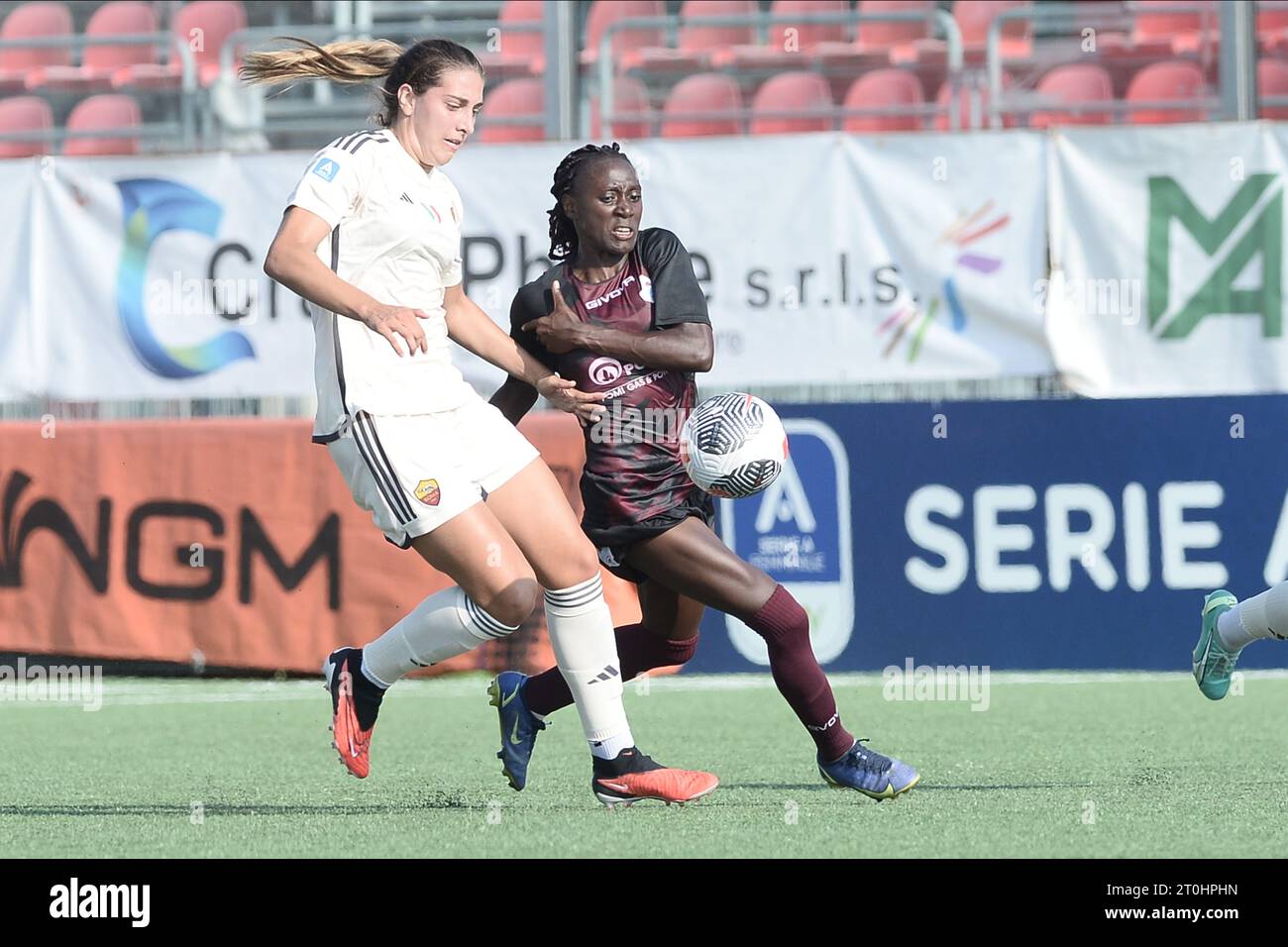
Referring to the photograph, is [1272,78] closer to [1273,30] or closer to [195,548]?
[1273,30]

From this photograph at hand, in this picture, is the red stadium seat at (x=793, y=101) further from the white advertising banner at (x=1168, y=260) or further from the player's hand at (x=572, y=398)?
the player's hand at (x=572, y=398)

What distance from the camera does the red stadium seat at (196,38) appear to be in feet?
39.8

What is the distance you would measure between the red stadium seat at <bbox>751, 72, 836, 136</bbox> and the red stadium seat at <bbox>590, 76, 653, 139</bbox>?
2.17ft

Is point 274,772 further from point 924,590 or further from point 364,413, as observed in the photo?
point 924,590

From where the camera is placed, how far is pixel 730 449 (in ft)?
18.1

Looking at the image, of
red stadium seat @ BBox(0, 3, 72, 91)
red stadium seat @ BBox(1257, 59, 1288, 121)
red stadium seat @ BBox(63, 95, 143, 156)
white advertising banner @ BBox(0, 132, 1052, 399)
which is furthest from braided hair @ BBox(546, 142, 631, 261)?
red stadium seat @ BBox(0, 3, 72, 91)

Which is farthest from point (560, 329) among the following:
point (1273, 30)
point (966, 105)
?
point (1273, 30)

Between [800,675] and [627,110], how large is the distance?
6301 millimetres

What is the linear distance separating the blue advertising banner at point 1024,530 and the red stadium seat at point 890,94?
254 centimetres

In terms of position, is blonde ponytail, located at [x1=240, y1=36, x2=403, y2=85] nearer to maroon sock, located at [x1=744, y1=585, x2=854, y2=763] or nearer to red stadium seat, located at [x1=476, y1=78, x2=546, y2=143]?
maroon sock, located at [x1=744, y1=585, x2=854, y2=763]

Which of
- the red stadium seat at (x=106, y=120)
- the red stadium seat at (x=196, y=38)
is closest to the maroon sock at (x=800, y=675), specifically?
the red stadium seat at (x=196, y=38)

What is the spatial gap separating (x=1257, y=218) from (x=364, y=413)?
6.03 meters

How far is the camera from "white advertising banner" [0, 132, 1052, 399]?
10.1 meters

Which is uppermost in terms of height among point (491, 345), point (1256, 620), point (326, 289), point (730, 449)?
point (326, 289)
